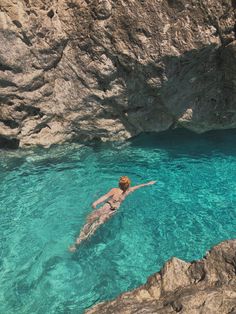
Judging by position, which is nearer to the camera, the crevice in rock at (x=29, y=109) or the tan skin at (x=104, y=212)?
the tan skin at (x=104, y=212)

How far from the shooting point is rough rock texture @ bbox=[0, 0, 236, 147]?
9664 mm

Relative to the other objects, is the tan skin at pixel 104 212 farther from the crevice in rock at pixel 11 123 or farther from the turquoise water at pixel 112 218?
the crevice in rock at pixel 11 123

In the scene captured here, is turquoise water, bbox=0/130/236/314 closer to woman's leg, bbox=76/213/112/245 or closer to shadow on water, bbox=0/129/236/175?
shadow on water, bbox=0/129/236/175

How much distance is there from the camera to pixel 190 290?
195 inches

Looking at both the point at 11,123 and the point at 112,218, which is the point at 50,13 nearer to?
the point at 11,123

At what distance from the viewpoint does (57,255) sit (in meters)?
8.60

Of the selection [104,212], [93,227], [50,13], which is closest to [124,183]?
[104,212]

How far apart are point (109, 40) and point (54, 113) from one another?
2.59 m

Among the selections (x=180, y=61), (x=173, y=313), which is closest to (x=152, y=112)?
(x=180, y=61)

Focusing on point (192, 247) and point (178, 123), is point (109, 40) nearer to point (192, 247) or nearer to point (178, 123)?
point (178, 123)

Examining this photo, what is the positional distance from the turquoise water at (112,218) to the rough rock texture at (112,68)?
2.10 ft

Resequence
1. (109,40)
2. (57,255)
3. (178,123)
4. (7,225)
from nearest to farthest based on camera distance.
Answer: (57,255) < (7,225) < (109,40) < (178,123)

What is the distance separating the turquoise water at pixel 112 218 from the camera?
7980mm

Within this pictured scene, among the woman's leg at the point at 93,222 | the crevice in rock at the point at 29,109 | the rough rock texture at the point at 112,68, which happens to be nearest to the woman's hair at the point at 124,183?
the woman's leg at the point at 93,222
